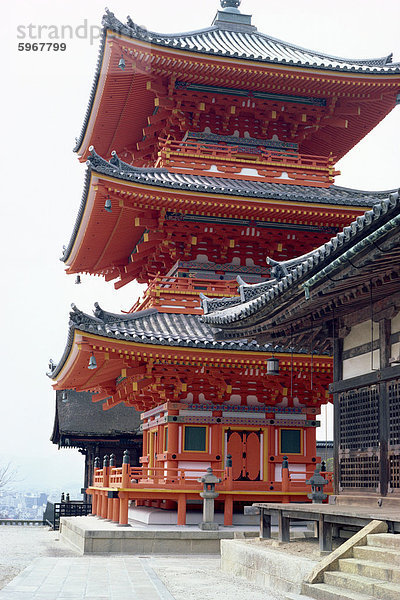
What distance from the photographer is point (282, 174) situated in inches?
1005

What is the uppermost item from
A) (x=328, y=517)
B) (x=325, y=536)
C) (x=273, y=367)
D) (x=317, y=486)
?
(x=273, y=367)

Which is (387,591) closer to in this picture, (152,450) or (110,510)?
(110,510)

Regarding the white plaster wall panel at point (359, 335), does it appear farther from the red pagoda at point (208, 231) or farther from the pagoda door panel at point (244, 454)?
the pagoda door panel at point (244, 454)

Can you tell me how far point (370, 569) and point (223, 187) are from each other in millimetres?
14999

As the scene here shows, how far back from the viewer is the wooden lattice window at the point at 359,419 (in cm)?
1412

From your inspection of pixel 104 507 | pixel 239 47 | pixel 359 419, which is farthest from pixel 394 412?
pixel 239 47

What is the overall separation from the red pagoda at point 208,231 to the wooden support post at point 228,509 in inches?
2.6

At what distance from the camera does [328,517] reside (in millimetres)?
12211

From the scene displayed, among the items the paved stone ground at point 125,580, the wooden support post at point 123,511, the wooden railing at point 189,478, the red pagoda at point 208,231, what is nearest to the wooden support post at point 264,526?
→ the paved stone ground at point 125,580

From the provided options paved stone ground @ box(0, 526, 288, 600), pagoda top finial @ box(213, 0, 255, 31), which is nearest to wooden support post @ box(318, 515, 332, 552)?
paved stone ground @ box(0, 526, 288, 600)

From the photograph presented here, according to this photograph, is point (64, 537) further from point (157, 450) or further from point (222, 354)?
point (222, 354)

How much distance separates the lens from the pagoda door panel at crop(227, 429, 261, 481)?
22391mm

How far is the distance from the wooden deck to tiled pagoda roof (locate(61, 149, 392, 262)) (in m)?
10.5

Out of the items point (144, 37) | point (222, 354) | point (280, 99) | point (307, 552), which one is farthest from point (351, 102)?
point (307, 552)
